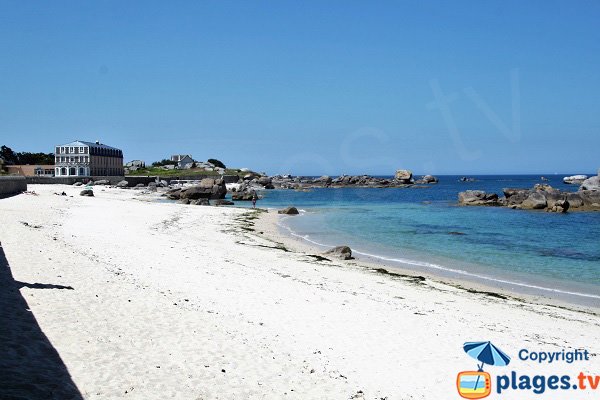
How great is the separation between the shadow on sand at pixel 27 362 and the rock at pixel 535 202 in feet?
192

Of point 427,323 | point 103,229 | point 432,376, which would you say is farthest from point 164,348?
point 103,229

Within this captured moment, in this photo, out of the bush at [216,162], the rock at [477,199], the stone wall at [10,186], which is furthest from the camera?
the bush at [216,162]

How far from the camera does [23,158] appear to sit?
12131 cm

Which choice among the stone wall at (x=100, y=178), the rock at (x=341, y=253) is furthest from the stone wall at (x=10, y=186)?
the rock at (x=341, y=253)

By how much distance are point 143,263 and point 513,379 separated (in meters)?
13.3

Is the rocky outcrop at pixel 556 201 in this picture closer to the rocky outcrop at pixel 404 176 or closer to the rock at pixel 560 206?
the rock at pixel 560 206

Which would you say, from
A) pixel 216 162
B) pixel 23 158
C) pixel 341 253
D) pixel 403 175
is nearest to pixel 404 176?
pixel 403 175

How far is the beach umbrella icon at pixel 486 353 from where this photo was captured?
10.1 metres

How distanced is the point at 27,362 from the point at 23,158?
130 meters

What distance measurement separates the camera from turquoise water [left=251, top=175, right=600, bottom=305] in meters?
21.6

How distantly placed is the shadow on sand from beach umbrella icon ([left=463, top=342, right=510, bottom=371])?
7510 millimetres

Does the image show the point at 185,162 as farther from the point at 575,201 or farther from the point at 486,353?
the point at 486,353

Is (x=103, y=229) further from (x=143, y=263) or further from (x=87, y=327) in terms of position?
(x=87, y=327)

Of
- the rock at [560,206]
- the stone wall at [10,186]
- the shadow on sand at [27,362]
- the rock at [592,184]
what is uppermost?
the rock at [592,184]
